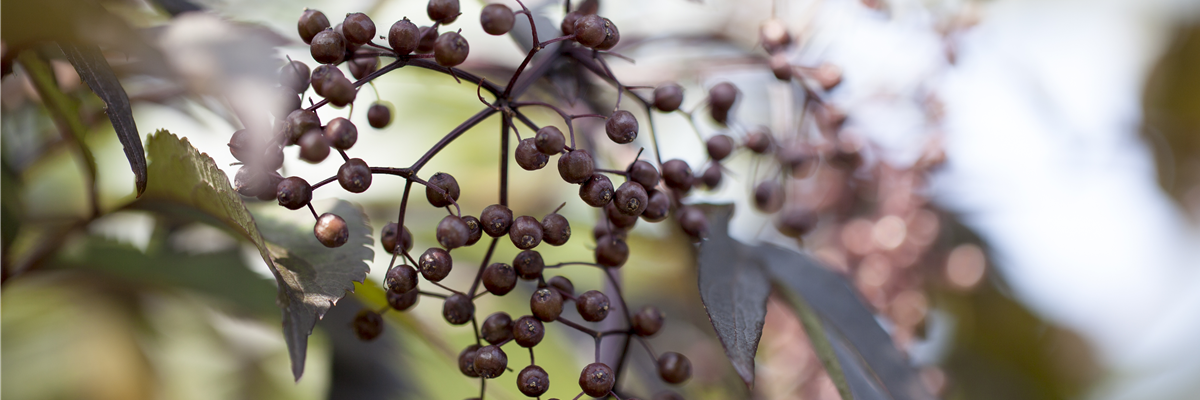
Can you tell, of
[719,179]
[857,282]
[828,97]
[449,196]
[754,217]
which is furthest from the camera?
[754,217]

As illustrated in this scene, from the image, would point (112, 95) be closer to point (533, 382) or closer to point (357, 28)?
A: point (357, 28)

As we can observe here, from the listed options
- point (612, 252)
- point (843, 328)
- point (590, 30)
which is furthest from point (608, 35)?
point (843, 328)

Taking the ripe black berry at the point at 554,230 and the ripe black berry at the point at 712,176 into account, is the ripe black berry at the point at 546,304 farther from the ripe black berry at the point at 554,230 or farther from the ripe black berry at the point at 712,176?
the ripe black berry at the point at 712,176

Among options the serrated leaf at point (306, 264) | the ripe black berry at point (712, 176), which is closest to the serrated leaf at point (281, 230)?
the serrated leaf at point (306, 264)

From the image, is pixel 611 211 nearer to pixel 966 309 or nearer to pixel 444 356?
pixel 444 356

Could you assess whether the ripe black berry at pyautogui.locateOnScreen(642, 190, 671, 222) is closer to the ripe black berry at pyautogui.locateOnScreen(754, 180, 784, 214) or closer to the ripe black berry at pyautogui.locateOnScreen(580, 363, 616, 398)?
the ripe black berry at pyautogui.locateOnScreen(580, 363, 616, 398)

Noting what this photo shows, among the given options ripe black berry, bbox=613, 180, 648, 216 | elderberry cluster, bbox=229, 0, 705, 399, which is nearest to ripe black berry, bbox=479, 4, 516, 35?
elderberry cluster, bbox=229, 0, 705, 399

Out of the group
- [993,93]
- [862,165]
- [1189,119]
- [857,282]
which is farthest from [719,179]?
[1189,119]
